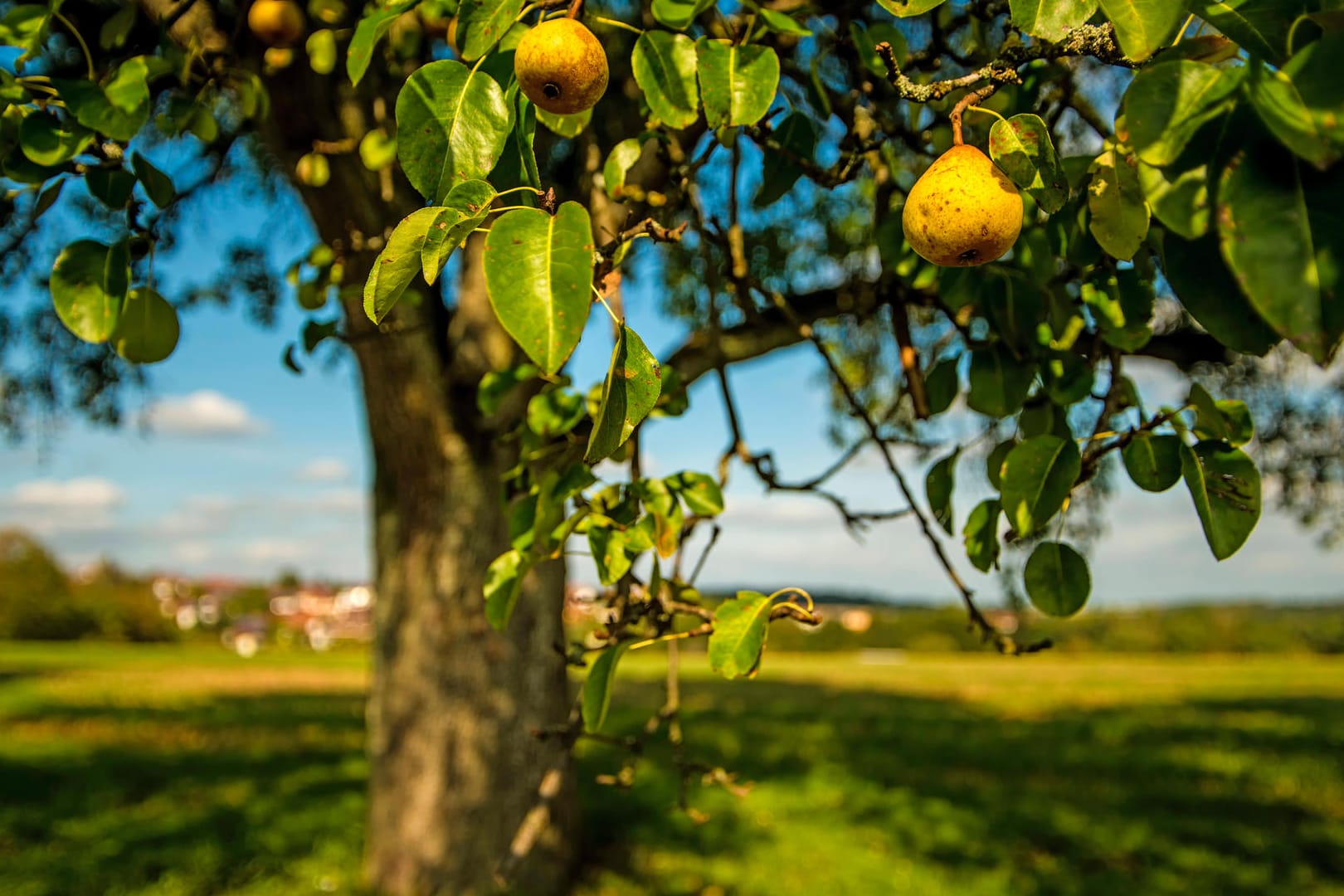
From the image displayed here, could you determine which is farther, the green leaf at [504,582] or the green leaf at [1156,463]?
the green leaf at [504,582]

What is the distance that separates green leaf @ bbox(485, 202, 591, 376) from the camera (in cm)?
79

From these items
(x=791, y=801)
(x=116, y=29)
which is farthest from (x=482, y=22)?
(x=791, y=801)

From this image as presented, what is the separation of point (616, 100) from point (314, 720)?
8358mm

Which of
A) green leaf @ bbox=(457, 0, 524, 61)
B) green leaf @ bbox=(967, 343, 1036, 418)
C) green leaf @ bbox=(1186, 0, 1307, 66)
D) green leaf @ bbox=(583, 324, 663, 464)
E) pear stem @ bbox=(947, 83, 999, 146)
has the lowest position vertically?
green leaf @ bbox=(583, 324, 663, 464)

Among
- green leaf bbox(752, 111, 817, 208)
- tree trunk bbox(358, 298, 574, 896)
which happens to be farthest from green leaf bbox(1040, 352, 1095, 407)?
tree trunk bbox(358, 298, 574, 896)

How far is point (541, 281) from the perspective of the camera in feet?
2.66

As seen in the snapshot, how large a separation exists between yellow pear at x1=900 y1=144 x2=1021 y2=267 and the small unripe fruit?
2.33 metres

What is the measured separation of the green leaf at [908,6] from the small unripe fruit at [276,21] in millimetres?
2180

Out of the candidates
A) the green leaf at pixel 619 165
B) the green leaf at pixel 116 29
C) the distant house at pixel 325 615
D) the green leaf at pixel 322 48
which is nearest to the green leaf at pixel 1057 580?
the green leaf at pixel 619 165

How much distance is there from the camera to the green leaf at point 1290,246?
0.67 meters

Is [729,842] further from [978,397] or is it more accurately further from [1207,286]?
[1207,286]

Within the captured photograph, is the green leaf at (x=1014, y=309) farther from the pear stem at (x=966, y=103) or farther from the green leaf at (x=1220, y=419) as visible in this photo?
the pear stem at (x=966, y=103)

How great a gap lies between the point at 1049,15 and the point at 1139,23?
15 cm

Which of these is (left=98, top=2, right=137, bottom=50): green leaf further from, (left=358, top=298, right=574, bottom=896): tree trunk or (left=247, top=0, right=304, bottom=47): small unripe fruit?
(left=358, top=298, right=574, bottom=896): tree trunk
